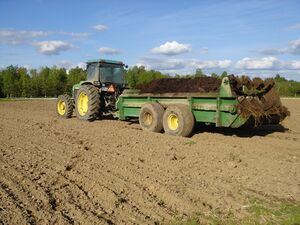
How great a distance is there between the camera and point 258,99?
1017 cm

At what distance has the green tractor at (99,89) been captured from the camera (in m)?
13.8

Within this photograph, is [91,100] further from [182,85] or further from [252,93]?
[252,93]

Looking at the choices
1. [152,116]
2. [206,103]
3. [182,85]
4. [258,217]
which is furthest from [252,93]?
[258,217]

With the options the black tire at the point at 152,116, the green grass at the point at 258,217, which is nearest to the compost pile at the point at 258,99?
the black tire at the point at 152,116

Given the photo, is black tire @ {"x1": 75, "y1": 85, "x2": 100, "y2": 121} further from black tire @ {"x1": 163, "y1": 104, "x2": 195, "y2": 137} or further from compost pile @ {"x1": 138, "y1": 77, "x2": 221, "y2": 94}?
black tire @ {"x1": 163, "y1": 104, "x2": 195, "y2": 137}

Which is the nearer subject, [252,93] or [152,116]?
[252,93]

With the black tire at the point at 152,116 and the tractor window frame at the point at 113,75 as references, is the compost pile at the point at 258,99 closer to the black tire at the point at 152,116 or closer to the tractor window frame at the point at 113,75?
the black tire at the point at 152,116

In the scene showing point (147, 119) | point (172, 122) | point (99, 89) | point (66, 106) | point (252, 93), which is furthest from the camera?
point (66, 106)

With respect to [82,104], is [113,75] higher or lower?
higher

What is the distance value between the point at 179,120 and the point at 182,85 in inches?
50.3

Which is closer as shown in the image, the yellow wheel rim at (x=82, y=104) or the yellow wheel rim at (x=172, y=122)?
the yellow wheel rim at (x=172, y=122)

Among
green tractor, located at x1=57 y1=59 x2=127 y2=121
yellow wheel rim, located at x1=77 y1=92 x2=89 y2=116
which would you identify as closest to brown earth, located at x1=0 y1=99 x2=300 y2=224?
green tractor, located at x1=57 y1=59 x2=127 y2=121

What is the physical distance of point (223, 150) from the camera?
28.6ft

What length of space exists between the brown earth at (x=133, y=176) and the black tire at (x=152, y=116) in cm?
108
